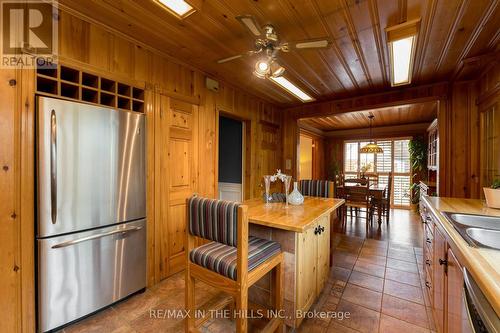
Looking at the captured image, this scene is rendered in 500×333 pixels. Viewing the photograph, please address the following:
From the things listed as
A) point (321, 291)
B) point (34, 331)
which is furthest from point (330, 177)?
point (34, 331)

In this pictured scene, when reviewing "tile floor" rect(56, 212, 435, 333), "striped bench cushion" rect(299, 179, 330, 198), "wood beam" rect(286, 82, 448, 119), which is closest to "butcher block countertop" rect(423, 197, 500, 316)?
"tile floor" rect(56, 212, 435, 333)

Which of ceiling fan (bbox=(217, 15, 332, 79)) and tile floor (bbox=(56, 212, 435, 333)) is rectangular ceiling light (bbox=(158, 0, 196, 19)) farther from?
tile floor (bbox=(56, 212, 435, 333))

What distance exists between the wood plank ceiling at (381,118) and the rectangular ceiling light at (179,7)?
3.10 meters

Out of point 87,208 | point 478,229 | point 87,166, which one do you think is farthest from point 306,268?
point 87,166

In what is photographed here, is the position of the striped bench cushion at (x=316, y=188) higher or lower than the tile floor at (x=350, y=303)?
higher

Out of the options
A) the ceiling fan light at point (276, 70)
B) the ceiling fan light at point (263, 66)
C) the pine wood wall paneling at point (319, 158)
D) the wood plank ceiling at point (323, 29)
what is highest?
the wood plank ceiling at point (323, 29)

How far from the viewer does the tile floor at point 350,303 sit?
1683mm

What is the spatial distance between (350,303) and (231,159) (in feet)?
9.22

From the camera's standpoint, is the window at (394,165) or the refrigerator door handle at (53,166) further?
the window at (394,165)

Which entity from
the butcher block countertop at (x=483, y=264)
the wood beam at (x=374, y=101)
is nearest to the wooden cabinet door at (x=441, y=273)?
the butcher block countertop at (x=483, y=264)

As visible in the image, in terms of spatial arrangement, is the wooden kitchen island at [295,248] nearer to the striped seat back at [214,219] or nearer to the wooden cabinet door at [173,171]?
the striped seat back at [214,219]

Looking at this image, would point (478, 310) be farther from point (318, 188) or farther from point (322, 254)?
point (318, 188)

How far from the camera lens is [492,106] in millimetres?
2270

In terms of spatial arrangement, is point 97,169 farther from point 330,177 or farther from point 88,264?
point 330,177
